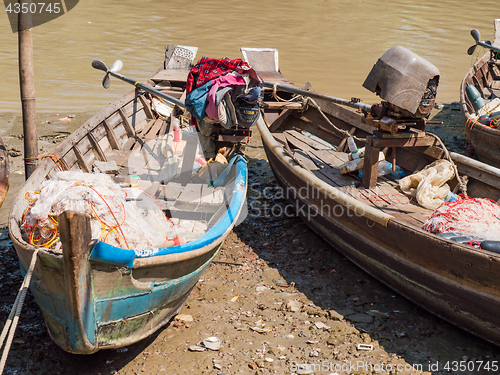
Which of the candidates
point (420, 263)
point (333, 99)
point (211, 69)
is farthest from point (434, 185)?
point (211, 69)

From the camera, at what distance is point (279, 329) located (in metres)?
3.92

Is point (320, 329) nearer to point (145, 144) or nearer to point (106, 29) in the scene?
point (145, 144)

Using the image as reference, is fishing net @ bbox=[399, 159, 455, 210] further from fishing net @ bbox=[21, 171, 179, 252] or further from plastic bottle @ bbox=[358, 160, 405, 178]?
fishing net @ bbox=[21, 171, 179, 252]

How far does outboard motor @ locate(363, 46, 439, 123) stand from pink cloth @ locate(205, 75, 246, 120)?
1.55m

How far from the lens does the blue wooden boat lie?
2705 mm

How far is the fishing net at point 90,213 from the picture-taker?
3228 mm

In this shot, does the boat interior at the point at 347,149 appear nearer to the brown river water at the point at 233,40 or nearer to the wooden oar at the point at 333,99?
the wooden oar at the point at 333,99

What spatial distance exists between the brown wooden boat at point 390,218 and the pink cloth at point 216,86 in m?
1.19

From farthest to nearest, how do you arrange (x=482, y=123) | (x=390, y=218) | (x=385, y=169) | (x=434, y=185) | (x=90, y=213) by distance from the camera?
(x=482, y=123), (x=385, y=169), (x=434, y=185), (x=390, y=218), (x=90, y=213)

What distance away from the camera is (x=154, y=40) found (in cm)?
1658

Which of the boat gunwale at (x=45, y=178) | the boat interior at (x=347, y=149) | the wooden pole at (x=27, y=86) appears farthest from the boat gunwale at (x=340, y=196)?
the wooden pole at (x=27, y=86)

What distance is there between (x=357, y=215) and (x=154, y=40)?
1462 centimetres

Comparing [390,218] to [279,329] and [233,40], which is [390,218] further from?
[233,40]

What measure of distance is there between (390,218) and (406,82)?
1473mm
